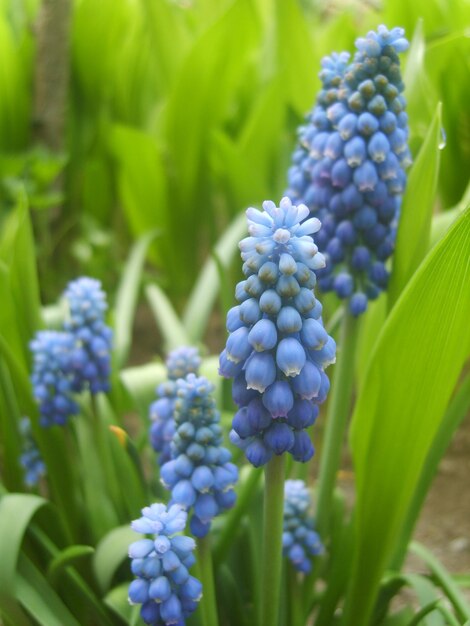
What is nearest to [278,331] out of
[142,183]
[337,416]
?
[337,416]

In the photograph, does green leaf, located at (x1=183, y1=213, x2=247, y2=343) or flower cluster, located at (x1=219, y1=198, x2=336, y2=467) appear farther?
green leaf, located at (x1=183, y1=213, x2=247, y2=343)

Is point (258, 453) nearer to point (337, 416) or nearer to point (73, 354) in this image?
point (337, 416)

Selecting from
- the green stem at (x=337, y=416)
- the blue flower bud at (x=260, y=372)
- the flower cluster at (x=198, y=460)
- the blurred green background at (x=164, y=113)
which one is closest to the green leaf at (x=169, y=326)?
the blurred green background at (x=164, y=113)

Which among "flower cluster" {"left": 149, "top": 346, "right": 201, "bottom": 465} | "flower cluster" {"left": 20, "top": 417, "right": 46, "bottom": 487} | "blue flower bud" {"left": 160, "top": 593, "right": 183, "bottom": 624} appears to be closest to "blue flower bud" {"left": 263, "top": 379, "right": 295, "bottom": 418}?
"blue flower bud" {"left": 160, "top": 593, "right": 183, "bottom": 624}

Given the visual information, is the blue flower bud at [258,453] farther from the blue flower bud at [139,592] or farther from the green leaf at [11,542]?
the green leaf at [11,542]

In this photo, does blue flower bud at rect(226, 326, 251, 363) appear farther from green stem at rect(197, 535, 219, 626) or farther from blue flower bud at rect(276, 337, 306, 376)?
green stem at rect(197, 535, 219, 626)
